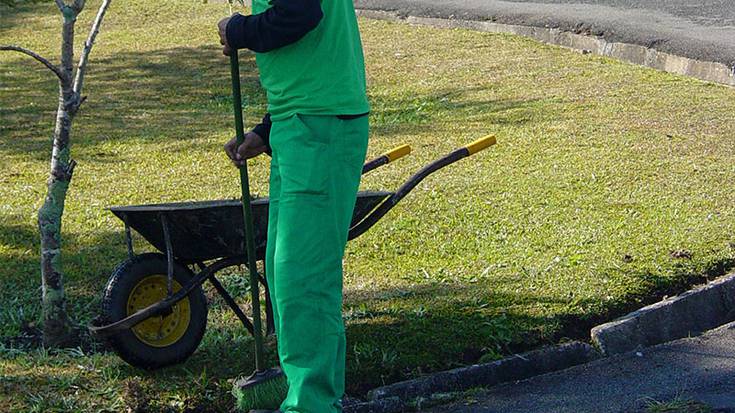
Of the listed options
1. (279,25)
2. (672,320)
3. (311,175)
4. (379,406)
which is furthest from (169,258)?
(672,320)

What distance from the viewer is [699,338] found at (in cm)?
538

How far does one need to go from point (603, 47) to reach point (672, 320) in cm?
635

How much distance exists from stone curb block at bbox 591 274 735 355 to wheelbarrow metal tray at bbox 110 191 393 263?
4.33ft

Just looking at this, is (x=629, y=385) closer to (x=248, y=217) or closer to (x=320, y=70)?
(x=248, y=217)

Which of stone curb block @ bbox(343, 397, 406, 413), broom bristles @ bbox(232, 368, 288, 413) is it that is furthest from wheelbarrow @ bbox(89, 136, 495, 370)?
stone curb block @ bbox(343, 397, 406, 413)

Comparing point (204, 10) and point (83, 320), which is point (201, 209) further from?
point (204, 10)

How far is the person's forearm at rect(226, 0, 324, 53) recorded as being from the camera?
3.78 metres

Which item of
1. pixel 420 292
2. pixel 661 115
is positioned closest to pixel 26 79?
pixel 661 115

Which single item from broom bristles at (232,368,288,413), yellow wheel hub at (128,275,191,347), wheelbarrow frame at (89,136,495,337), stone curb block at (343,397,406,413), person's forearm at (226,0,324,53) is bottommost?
stone curb block at (343,397,406,413)

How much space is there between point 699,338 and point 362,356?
1.63m

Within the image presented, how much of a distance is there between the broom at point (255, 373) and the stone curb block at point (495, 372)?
0.53 meters

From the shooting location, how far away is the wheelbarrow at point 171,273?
175 inches

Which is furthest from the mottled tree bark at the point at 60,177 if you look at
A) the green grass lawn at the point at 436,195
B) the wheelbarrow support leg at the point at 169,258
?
the wheelbarrow support leg at the point at 169,258

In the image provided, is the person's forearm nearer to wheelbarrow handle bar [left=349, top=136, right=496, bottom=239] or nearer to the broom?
the broom
